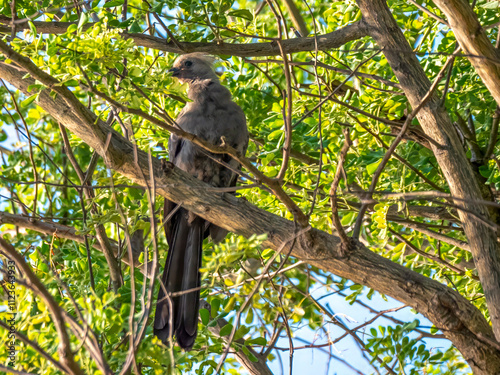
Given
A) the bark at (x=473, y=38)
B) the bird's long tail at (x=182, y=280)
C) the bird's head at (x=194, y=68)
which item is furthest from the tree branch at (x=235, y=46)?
the bird's head at (x=194, y=68)

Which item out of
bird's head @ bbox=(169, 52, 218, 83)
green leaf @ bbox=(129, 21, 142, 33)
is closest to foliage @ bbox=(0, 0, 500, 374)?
green leaf @ bbox=(129, 21, 142, 33)

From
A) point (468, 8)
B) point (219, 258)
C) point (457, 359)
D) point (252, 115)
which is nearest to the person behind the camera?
point (219, 258)

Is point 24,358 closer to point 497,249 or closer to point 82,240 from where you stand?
point 82,240

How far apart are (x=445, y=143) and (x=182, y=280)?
173cm

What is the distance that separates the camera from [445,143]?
2777mm

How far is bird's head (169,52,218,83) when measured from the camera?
4527mm

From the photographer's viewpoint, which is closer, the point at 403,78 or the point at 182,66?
the point at 403,78

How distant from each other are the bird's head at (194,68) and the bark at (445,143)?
6.01ft

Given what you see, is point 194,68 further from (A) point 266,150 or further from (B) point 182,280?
(B) point 182,280

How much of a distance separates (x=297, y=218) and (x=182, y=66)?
273cm

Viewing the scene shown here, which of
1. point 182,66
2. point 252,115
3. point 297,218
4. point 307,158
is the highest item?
point 182,66

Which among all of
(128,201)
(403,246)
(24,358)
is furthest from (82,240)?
(403,246)

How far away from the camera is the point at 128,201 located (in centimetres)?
352

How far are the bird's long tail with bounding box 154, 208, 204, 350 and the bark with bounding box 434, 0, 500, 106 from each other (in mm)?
1763
